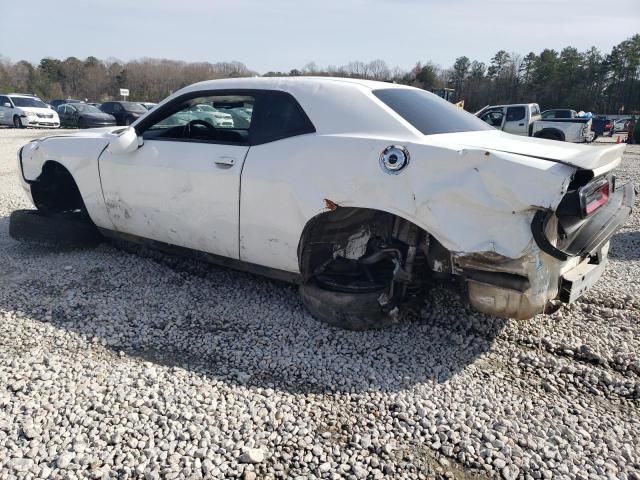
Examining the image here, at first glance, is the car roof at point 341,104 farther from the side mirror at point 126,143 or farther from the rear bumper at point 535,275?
the side mirror at point 126,143

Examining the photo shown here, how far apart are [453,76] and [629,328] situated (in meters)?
61.9

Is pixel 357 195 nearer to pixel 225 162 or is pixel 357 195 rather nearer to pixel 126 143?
pixel 225 162

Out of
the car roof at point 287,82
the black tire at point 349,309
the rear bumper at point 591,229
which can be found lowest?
the black tire at point 349,309

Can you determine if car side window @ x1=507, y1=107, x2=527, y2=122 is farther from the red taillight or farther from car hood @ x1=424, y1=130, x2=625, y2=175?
the red taillight

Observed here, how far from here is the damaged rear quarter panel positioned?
8.32ft

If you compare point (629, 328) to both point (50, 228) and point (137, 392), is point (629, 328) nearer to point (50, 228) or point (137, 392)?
point (137, 392)

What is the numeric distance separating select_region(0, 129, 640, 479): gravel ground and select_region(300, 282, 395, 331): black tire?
10cm

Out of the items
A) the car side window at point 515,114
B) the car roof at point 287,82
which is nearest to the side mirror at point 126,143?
the car roof at point 287,82

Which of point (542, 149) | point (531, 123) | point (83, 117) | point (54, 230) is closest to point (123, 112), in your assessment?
point (83, 117)

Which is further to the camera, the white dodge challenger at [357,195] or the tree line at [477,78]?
the tree line at [477,78]

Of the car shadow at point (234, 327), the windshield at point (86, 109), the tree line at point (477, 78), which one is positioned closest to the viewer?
the car shadow at point (234, 327)

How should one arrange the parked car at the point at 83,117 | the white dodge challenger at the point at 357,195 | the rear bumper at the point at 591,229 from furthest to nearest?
the parked car at the point at 83,117
the white dodge challenger at the point at 357,195
the rear bumper at the point at 591,229

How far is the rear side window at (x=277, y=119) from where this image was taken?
3.27 metres

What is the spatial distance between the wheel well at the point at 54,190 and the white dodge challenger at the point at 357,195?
35 centimetres
